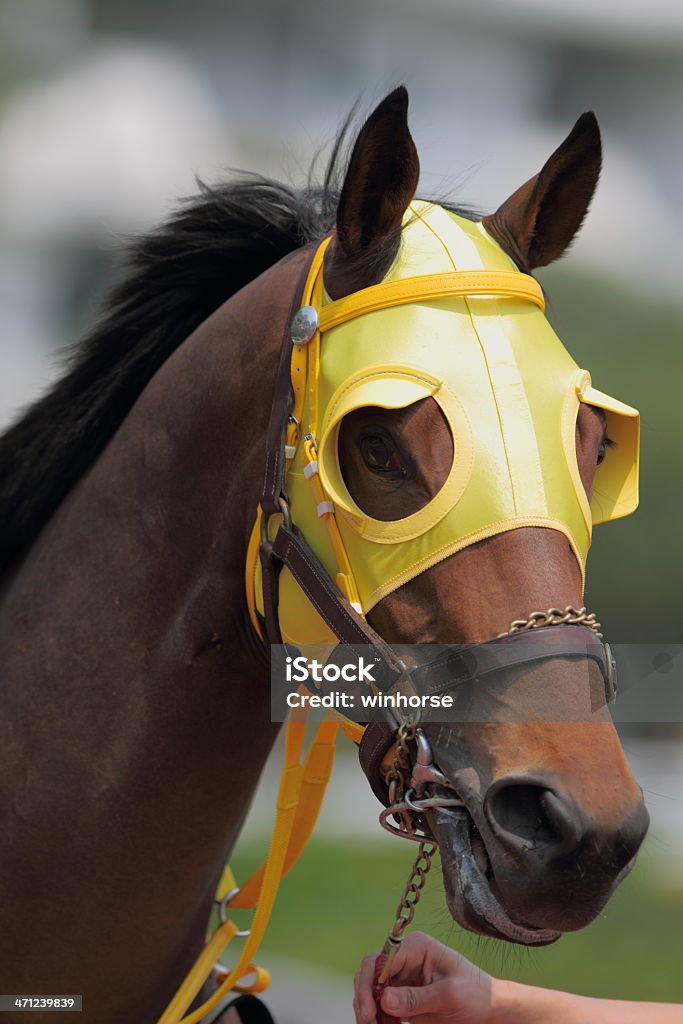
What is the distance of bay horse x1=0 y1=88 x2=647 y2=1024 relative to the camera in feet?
7.56

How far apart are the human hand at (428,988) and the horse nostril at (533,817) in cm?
70

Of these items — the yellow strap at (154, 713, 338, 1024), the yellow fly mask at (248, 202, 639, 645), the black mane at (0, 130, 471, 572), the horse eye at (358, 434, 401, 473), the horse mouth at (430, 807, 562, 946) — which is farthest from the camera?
the black mane at (0, 130, 471, 572)

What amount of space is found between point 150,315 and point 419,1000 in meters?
1.82

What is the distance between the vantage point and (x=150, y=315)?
3004 mm

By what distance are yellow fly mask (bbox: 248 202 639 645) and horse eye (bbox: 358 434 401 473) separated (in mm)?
68

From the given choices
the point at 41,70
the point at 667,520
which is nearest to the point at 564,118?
the point at 41,70

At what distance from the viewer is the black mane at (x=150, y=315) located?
294 centimetres

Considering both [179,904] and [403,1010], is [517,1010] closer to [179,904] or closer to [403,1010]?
[403,1010]

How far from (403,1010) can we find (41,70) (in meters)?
21.4

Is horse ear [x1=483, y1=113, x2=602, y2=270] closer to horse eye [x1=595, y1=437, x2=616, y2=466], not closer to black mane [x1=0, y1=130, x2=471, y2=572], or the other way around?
horse eye [x1=595, y1=437, x2=616, y2=466]

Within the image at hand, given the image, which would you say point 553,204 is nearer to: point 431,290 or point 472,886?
point 431,290

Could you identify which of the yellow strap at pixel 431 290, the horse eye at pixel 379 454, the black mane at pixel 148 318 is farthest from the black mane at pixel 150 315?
the horse eye at pixel 379 454

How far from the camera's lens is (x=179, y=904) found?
2.63 metres

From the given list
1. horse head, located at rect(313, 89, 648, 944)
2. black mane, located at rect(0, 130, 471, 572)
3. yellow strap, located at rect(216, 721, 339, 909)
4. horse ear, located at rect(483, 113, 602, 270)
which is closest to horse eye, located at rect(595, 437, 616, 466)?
Answer: horse head, located at rect(313, 89, 648, 944)
